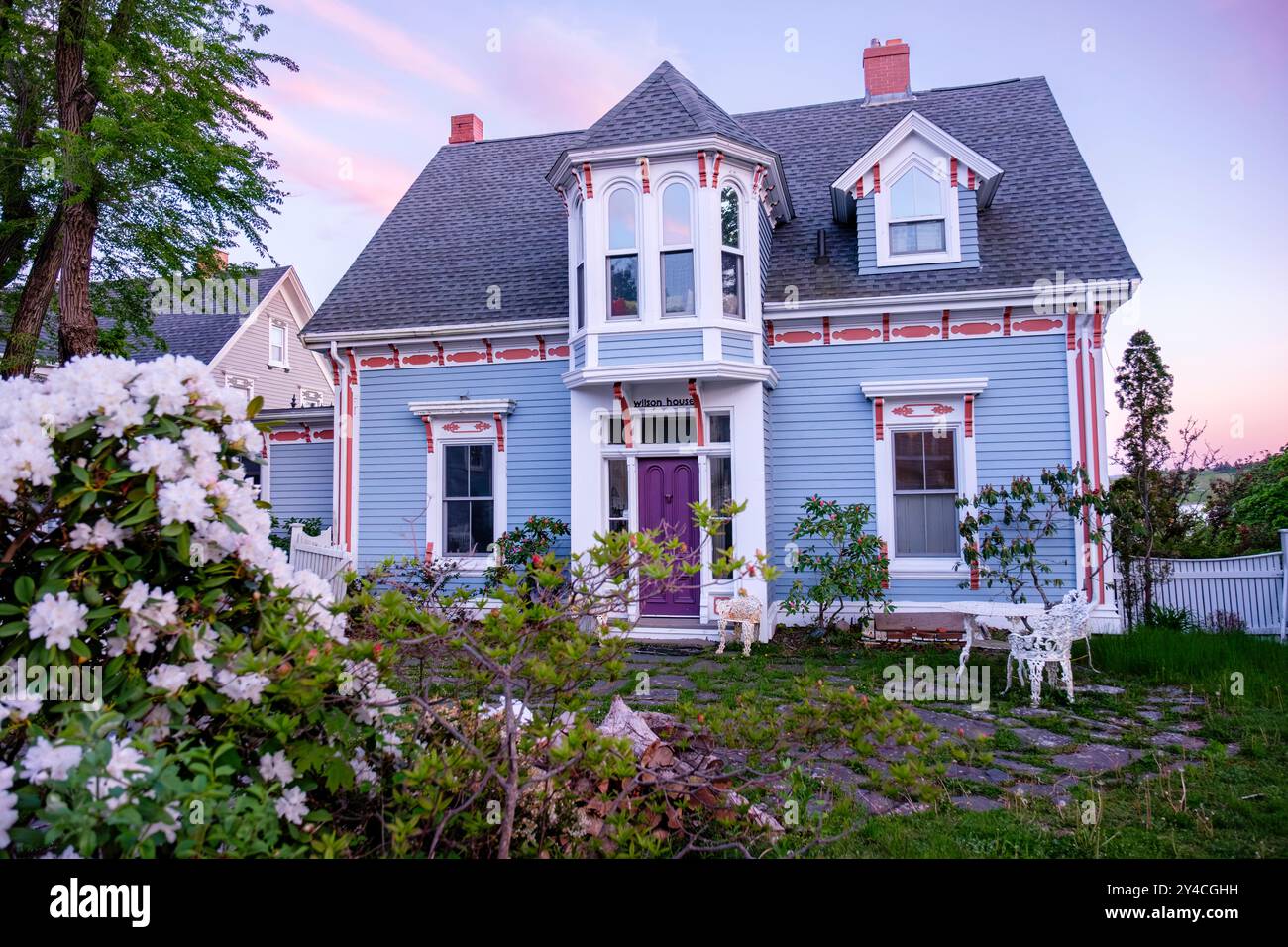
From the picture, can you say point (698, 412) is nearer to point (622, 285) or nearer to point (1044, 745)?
point (622, 285)

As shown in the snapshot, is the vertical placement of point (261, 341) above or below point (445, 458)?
above

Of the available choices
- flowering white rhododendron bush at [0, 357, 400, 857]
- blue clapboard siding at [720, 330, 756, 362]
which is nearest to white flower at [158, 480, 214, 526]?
flowering white rhododendron bush at [0, 357, 400, 857]

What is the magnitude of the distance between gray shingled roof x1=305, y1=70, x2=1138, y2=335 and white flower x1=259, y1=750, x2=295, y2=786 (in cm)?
980

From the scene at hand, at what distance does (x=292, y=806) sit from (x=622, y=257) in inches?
373

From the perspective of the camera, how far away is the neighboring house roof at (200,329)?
23.6 m

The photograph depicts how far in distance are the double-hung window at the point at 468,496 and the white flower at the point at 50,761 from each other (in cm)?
1050

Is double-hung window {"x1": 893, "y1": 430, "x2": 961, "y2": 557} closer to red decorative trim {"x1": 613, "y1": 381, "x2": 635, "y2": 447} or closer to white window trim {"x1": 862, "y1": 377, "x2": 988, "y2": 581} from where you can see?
white window trim {"x1": 862, "y1": 377, "x2": 988, "y2": 581}

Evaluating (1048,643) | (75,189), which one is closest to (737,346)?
(1048,643)

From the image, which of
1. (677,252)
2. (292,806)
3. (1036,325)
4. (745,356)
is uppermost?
(677,252)

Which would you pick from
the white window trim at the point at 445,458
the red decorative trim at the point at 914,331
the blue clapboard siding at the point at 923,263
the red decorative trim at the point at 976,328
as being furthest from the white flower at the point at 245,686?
the blue clapboard siding at the point at 923,263

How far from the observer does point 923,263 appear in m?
11.2

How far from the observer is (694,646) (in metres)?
10.2
